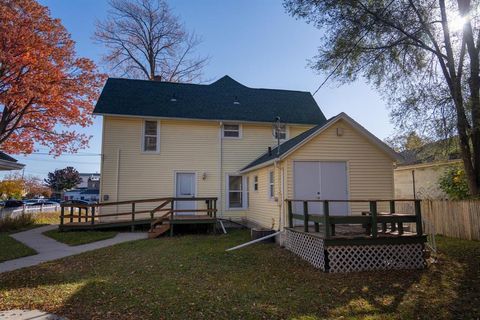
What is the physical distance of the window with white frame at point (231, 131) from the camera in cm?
1622

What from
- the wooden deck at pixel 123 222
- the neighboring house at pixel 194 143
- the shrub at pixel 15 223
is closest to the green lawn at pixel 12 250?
the wooden deck at pixel 123 222

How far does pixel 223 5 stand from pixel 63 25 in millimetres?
9145

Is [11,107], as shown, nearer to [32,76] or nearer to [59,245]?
[32,76]

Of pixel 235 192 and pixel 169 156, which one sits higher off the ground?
pixel 169 156

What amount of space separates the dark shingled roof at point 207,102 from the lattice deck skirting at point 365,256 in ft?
31.0

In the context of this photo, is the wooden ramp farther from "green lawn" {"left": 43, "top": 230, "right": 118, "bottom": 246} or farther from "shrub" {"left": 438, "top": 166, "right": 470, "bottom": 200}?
"shrub" {"left": 438, "top": 166, "right": 470, "bottom": 200}

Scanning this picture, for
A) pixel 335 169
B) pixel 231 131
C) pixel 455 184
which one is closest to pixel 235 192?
pixel 231 131

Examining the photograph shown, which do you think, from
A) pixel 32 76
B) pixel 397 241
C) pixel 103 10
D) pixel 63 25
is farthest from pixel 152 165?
pixel 103 10

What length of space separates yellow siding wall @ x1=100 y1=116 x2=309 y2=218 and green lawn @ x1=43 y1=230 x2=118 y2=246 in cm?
161

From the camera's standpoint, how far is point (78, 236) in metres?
12.4

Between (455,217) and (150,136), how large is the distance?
13.0 metres

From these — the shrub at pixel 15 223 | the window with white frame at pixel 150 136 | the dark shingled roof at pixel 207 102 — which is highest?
the dark shingled roof at pixel 207 102

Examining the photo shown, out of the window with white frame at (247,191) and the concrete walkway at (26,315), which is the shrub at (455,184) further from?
the concrete walkway at (26,315)

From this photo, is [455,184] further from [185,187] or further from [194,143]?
[185,187]
